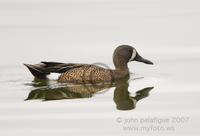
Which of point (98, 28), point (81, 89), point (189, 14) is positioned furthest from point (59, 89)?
point (189, 14)

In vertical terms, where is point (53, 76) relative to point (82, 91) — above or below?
above

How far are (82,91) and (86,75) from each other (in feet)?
2.71

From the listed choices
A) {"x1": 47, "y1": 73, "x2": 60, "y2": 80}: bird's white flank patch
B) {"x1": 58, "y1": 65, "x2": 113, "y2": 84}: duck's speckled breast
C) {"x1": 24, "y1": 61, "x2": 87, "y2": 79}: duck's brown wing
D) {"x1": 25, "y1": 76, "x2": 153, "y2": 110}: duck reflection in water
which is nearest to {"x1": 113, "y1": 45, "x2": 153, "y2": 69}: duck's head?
{"x1": 25, "y1": 76, "x2": 153, "y2": 110}: duck reflection in water

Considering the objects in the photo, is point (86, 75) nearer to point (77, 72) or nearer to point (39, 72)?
point (77, 72)

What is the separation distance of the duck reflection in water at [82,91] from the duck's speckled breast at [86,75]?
19 cm

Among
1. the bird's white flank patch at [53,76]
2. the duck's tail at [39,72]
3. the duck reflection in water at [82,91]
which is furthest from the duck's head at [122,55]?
the duck's tail at [39,72]

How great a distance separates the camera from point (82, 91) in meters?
9.73

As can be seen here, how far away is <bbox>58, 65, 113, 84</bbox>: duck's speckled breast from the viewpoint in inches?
414

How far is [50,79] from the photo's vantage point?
35.2 feet

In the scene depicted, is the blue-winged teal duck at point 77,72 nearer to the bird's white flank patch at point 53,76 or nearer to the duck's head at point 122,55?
the bird's white flank patch at point 53,76

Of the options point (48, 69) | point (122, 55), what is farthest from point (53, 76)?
point (122, 55)

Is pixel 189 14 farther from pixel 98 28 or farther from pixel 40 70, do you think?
pixel 40 70

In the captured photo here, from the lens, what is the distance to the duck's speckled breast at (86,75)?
34.5 feet

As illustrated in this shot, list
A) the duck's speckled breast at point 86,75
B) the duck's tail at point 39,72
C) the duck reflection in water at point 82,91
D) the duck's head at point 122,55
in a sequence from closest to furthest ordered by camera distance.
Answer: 1. the duck reflection in water at point 82,91
2. the duck's speckled breast at point 86,75
3. the duck's tail at point 39,72
4. the duck's head at point 122,55
